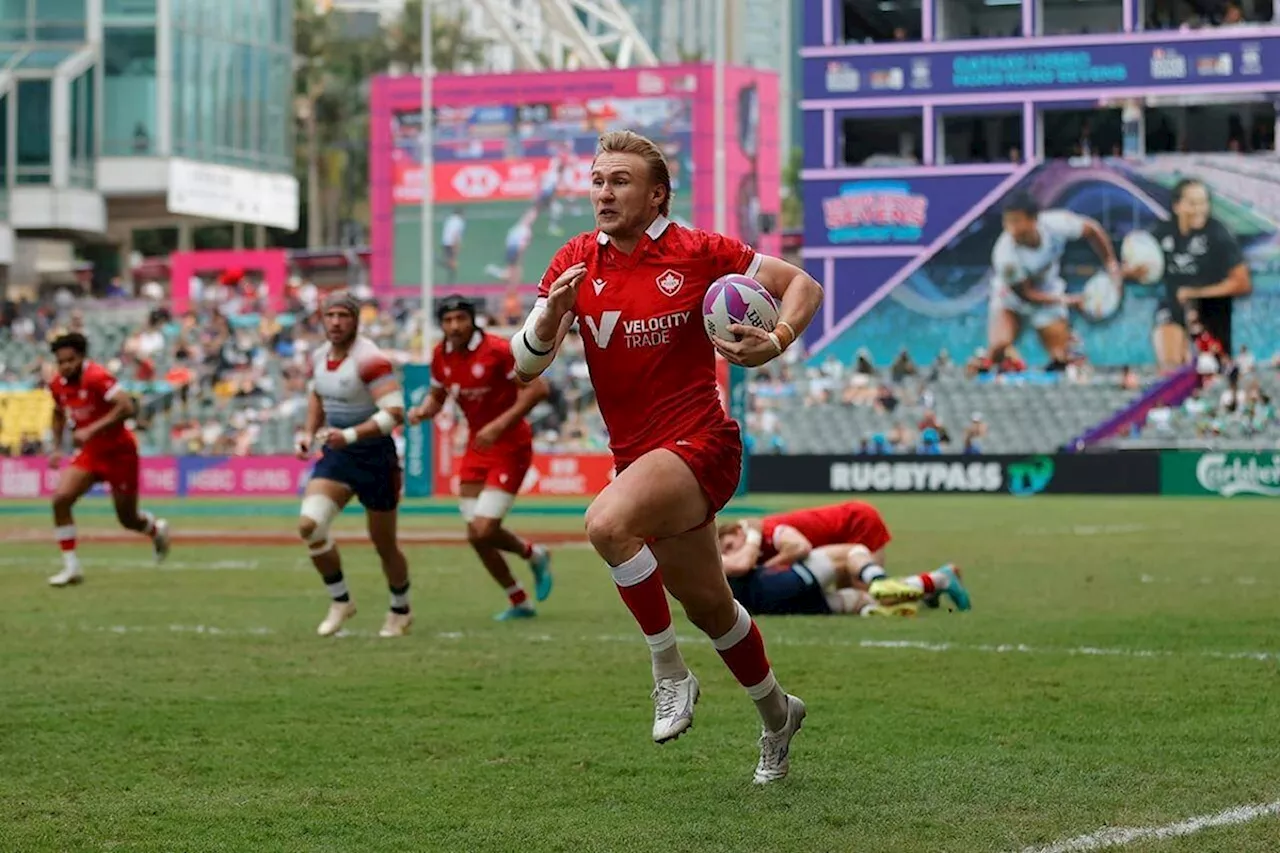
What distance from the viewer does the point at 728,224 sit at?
65875 mm

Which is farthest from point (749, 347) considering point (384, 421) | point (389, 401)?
point (389, 401)

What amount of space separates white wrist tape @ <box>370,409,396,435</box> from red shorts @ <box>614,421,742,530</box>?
19.3 feet

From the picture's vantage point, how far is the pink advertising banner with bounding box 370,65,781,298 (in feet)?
202

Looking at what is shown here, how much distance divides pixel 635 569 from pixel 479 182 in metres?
55.3

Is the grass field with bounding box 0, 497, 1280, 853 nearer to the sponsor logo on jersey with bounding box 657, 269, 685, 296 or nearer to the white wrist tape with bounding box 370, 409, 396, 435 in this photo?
the white wrist tape with bounding box 370, 409, 396, 435

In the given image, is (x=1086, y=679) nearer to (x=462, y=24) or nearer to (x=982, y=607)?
(x=982, y=607)

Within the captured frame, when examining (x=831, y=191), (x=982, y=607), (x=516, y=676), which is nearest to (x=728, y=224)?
(x=831, y=191)

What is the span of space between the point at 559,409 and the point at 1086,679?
116 feet

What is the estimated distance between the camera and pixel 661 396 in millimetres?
7695

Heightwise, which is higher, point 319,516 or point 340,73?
point 340,73

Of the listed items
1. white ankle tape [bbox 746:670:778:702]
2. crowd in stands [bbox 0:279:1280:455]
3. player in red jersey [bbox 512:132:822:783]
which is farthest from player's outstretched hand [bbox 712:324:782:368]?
crowd in stands [bbox 0:279:1280:455]

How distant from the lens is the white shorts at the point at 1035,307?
5091 cm

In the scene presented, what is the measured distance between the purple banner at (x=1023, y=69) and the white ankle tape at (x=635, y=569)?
154 ft

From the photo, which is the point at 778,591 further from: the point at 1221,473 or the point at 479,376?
the point at 1221,473
